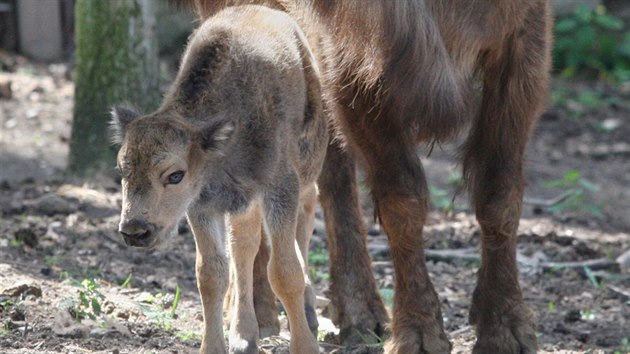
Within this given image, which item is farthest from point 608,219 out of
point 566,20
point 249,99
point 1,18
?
point 1,18

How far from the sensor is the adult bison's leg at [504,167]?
5488mm

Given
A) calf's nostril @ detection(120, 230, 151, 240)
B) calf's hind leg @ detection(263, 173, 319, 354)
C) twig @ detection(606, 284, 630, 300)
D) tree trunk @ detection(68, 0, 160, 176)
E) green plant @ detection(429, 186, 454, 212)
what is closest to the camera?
calf's nostril @ detection(120, 230, 151, 240)

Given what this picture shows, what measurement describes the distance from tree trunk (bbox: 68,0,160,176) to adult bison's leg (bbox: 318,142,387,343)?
2463 millimetres

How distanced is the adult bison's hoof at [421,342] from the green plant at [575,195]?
384 centimetres

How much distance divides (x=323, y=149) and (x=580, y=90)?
8.22 m

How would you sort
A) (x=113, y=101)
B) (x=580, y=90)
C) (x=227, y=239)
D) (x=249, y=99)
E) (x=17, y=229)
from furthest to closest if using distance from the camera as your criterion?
(x=580, y=90) < (x=113, y=101) < (x=17, y=229) < (x=227, y=239) < (x=249, y=99)

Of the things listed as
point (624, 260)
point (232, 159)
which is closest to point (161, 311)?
point (232, 159)

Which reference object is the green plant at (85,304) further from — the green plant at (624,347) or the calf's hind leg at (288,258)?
the green plant at (624,347)

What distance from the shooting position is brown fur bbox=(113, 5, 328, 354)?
448 cm

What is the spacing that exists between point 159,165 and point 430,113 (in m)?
1.32

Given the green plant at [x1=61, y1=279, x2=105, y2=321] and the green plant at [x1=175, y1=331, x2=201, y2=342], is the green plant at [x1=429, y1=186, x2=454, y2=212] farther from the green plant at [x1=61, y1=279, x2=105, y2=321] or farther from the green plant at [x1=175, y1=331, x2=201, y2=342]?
the green plant at [x1=61, y1=279, x2=105, y2=321]

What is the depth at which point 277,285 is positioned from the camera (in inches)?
196

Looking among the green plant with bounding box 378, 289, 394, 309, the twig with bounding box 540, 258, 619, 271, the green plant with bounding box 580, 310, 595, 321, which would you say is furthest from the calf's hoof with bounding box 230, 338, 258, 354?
the twig with bounding box 540, 258, 619, 271

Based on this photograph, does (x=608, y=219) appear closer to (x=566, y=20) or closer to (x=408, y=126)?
(x=408, y=126)
